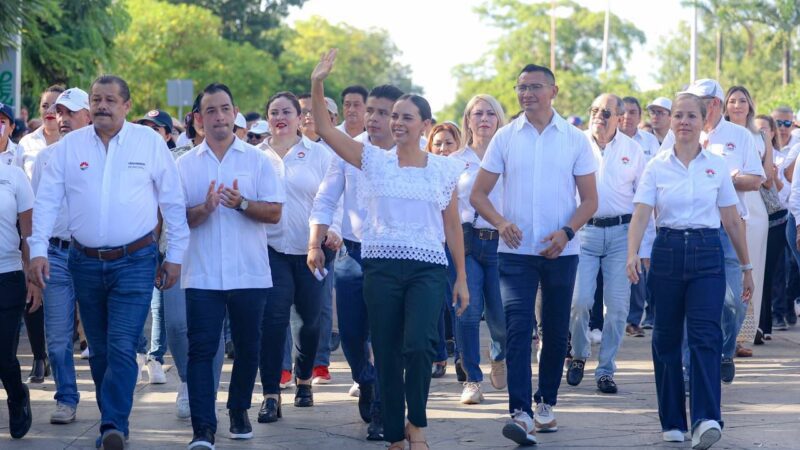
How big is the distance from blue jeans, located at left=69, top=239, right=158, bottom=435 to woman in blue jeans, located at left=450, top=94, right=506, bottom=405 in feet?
9.13

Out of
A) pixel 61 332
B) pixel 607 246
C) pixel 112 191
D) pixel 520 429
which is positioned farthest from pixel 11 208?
pixel 607 246

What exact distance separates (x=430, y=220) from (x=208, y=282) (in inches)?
53.6

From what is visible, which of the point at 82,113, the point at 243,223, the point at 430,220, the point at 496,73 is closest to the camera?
the point at 430,220

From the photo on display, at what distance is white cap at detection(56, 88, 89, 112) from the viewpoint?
31.9ft

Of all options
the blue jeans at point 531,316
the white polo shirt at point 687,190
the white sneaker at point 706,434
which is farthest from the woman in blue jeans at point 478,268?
the white sneaker at point 706,434

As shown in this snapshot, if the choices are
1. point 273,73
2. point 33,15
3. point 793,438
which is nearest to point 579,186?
point 793,438

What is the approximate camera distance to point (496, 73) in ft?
280

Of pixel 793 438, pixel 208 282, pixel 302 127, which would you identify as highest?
pixel 302 127

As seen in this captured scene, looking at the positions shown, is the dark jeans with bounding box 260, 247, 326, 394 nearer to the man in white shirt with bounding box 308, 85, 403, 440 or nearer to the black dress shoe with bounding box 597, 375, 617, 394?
the man in white shirt with bounding box 308, 85, 403, 440

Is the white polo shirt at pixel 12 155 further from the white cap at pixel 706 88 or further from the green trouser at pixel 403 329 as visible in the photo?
the white cap at pixel 706 88

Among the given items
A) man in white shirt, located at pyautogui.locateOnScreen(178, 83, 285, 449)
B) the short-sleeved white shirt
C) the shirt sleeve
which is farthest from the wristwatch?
the short-sleeved white shirt

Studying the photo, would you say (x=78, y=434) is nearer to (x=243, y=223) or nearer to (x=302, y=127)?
(x=243, y=223)

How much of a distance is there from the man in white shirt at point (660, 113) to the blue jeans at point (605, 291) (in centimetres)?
341

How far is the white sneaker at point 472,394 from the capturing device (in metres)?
9.98
